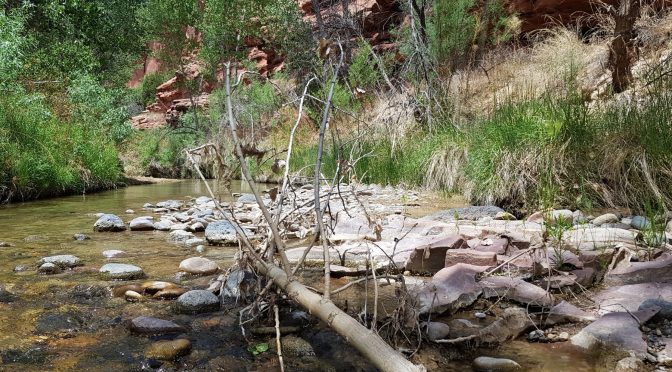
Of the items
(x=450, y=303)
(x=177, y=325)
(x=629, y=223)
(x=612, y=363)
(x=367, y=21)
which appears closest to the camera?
(x=612, y=363)

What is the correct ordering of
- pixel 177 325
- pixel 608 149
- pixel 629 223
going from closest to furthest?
pixel 177 325 < pixel 629 223 < pixel 608 149

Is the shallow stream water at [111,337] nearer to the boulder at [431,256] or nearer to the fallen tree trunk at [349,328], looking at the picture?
the fallen tree trunk at [349,328]

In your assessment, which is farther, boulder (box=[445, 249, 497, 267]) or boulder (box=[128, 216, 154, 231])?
boulder (box=[128, 216, 154, 231])

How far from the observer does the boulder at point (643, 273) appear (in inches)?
75.6

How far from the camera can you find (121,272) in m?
2.31

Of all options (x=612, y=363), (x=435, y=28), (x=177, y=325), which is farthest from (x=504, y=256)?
(x=435, y=28)

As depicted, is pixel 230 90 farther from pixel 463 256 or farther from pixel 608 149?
pixel 608 149

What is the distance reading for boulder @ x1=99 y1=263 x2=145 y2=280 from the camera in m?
2.31

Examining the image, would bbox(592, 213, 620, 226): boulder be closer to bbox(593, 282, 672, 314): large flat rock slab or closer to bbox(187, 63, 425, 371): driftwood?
bbox(593, 282, 672, 314): large flat rock slab

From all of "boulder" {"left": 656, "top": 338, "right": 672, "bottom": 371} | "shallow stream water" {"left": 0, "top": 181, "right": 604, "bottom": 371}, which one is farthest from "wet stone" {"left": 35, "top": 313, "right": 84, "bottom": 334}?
"boulder" {"left": 656, "top": 338, "right": 672, "bottom": 371}

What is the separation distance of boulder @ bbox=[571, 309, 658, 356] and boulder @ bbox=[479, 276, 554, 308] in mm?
216

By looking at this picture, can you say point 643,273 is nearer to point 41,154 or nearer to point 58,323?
point 58,323

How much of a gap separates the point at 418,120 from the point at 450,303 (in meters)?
6.01

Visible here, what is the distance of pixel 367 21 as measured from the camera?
17.9 meters
